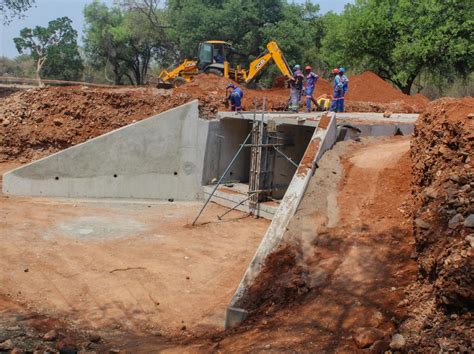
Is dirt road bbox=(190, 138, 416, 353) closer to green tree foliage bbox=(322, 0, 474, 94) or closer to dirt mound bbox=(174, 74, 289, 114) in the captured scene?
dirt mound bbox=(174, 74, 289, 114)

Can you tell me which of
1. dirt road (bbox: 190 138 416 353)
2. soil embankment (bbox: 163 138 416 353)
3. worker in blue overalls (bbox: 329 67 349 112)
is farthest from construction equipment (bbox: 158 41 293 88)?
soil embankment (bbox: 163 138 416 353)

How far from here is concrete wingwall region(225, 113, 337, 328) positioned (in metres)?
7.60

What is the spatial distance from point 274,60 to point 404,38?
7564mm

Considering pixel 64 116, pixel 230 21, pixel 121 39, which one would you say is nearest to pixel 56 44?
pixel 121 39

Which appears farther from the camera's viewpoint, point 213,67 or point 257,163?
point 213,67

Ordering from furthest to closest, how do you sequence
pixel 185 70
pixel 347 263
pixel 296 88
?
pixel 185 70
pixel 296 88
pixel 347 263

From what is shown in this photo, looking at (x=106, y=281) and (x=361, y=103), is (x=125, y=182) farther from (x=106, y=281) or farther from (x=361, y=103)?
(x=361, y=103)

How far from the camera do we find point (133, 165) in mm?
16266

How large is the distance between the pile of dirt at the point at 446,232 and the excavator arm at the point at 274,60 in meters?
12.0

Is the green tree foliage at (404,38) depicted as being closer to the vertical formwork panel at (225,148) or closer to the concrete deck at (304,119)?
the concrete deck at (304,119)

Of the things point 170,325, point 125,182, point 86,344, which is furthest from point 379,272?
point 125,182

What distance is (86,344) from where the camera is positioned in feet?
22.8

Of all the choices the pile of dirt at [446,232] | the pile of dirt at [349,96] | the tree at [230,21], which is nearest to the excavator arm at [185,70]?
the pile of dirt at [349,96]

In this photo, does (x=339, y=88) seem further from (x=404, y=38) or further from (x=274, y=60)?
(x=404, y=38)
